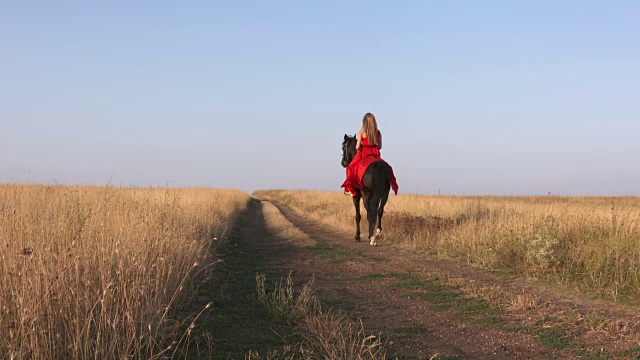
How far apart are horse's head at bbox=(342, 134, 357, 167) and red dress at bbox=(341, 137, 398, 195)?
1.81 metres

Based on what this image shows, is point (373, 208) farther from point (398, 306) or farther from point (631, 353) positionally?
point (631, 353)

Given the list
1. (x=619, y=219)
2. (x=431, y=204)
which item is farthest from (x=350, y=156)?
(x=619, y=219)

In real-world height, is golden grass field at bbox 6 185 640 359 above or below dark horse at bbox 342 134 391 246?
below

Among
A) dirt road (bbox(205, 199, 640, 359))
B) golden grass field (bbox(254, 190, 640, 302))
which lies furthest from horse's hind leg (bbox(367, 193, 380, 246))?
dirt road (bbox(205, 199, 640, 359))

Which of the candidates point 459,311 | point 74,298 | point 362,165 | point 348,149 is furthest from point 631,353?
point 348,149

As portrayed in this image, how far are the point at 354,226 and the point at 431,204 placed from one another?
396 cm

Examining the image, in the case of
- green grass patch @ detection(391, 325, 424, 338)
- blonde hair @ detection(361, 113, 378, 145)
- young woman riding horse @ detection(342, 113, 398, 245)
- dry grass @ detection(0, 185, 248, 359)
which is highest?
blonde hair @ detection(361, 113, 378, 145)

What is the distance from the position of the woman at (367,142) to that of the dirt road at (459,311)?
3.65 metres

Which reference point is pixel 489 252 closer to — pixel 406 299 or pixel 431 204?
pixel 406 299

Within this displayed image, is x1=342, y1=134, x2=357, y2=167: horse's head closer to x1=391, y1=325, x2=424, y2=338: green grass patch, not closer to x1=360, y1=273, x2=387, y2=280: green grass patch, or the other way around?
x1=360, y1=273, x2=387, y2=280: green grass patch

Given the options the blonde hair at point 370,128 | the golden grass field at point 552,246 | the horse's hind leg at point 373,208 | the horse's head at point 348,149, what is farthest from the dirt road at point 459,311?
the horse's head at point 348,149

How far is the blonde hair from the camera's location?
39.9 ft

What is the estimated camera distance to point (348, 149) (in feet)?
48.2

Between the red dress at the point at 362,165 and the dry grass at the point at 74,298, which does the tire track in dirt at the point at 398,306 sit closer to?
the red dress at the point at 362,165
